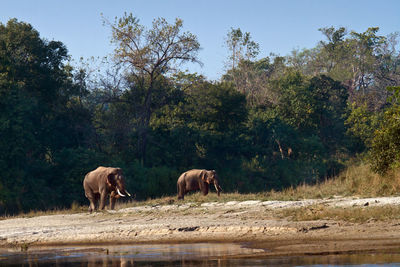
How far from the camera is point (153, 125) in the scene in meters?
41.2

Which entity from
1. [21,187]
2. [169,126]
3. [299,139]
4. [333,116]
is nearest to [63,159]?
[21,187]

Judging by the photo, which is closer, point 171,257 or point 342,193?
point 171,257

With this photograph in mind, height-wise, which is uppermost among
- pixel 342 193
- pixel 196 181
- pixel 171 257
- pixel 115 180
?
pixel 115 180

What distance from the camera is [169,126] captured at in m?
41.4

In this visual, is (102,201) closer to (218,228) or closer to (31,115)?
(218,228)

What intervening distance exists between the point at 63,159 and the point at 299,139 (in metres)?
16.6

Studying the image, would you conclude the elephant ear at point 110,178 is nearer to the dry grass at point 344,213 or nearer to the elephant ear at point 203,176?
the elephant ear at point 203,176

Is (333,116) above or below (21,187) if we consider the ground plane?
above

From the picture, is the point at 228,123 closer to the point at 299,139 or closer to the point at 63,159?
the point at 299,139

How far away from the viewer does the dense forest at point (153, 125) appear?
114 ft

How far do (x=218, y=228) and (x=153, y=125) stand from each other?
27.7 metres

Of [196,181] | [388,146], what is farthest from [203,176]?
[388,146]

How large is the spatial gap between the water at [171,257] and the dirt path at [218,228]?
0.60 m

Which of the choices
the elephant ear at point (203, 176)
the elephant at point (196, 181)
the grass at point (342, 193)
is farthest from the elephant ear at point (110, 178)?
the elephant ear at point (203, 176)
